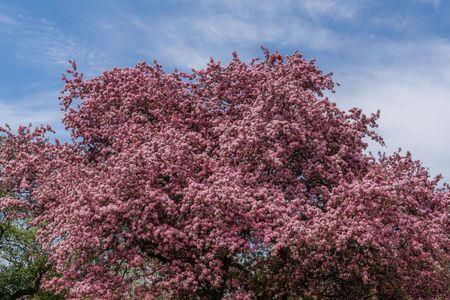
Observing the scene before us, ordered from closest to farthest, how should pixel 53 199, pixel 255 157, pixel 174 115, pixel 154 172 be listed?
pixel 154 172 → pixel 255 157 → pixel 53 199 → pixel 174 115

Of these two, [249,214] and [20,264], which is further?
[20,264]

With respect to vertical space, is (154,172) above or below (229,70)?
below

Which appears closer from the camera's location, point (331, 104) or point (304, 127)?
point (304, 127)

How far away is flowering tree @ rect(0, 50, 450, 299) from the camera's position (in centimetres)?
1836

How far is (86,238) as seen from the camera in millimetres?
18938

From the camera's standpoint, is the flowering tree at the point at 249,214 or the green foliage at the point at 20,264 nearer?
the flowering tree at the point at 249,214

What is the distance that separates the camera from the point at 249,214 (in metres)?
18.9

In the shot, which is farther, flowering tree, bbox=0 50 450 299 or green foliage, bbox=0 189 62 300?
green foliage, bbox=0 189 62 300

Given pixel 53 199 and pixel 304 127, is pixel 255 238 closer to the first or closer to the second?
pixel 304 127

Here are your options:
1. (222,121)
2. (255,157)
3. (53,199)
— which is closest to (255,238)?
(255,157)

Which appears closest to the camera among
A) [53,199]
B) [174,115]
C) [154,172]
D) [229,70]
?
[154,172]

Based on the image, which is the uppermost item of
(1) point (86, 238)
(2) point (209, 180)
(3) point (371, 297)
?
(2) point (209, 180)

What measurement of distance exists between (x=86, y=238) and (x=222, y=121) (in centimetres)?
924

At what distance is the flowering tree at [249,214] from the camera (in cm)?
1836
